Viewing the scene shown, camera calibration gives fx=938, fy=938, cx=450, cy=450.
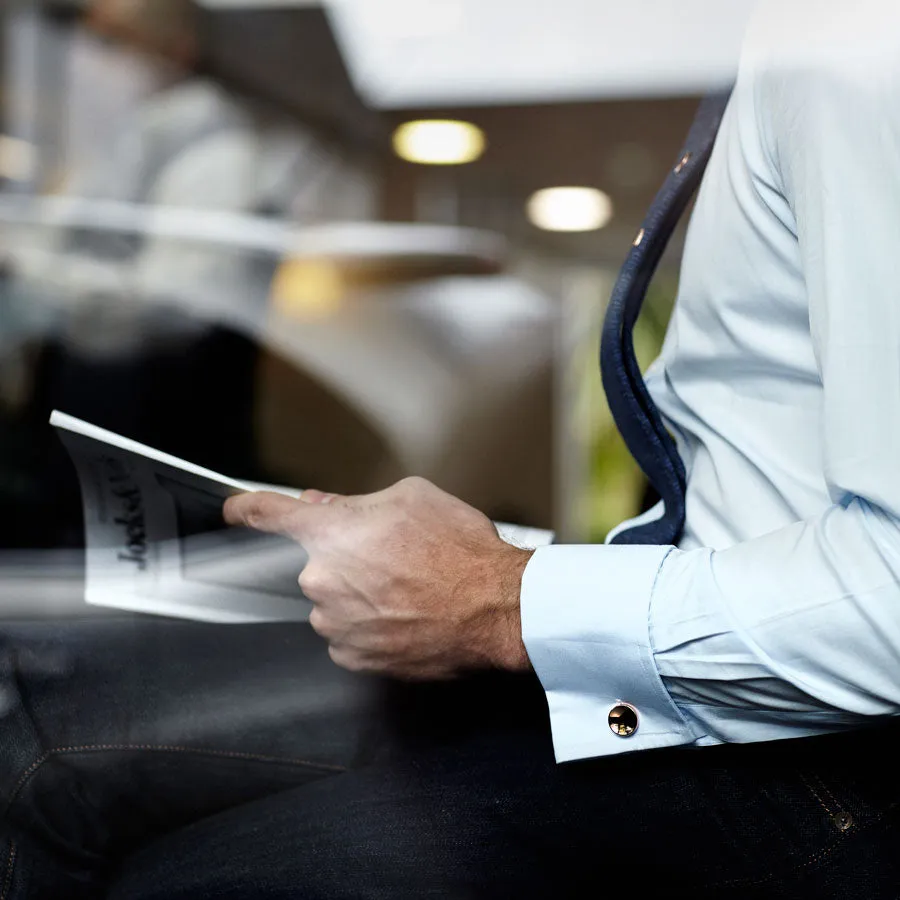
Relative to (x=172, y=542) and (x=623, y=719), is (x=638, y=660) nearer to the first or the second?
(x=623, y=719)

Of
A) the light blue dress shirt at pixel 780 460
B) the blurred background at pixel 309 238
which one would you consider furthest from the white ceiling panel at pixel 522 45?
the light blue dress shirt at pixel 780 460

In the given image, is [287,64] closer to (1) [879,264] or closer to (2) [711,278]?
(2) [711,278]

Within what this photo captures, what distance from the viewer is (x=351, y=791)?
0.60 metres

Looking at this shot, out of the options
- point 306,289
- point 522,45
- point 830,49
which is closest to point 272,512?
point 830,49

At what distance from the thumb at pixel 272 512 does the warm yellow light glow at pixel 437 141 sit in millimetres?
896

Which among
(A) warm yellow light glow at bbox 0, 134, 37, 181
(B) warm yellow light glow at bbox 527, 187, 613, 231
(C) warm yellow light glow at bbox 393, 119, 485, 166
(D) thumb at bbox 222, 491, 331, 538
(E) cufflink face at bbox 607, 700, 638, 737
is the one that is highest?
(B) warm yellow light glow at bbox 527, 187, 613, 231

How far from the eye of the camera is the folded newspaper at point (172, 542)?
59 centimetres

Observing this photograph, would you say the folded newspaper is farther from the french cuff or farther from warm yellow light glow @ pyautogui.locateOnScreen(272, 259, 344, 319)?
warm yellow light glow @ pyautogui.locateOnScreen(272, 259, 344, 319)

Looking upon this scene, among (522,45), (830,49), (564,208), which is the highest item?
(564,208)

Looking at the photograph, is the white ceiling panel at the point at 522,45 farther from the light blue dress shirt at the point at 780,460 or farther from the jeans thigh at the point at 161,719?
the jeans thigh at the point at 161,719

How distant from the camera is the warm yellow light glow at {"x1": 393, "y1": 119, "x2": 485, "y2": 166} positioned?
1.38 metres


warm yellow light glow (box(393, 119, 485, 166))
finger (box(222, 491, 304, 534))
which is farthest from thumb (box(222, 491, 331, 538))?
warm yellow light glow (box(393, 119, 485, 166))

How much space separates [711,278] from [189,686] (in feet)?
1.48

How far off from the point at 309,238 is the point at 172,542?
841mm
